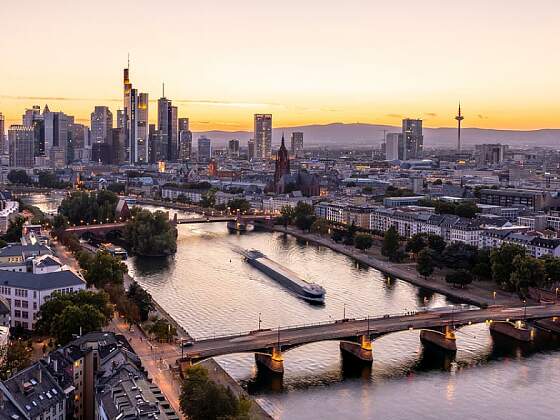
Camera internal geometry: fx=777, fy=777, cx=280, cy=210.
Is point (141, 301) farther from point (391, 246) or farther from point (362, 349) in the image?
point (391, 246)

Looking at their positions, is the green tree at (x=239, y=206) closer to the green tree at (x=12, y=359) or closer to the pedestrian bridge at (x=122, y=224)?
the pedestrian bridge at (x=122, y=224)

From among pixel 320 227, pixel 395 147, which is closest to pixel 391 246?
pixel 320 227

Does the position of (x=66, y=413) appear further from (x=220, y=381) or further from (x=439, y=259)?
(x=439, y=259)

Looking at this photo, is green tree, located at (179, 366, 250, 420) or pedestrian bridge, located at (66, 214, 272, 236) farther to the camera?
pedestrian bridge, located at (66, 214, 272, 236)

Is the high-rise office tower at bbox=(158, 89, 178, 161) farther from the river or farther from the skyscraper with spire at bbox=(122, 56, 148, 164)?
the river

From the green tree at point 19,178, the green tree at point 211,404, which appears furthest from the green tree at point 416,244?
the green tree at point 19,178

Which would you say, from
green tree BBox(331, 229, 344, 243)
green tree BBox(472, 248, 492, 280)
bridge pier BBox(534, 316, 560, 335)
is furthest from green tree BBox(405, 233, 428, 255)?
bridge pier BBox(534, 316, 560, 335)
